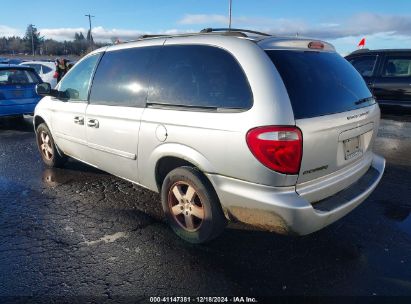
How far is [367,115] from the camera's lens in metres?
3.32

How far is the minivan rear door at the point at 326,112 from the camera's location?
270cm

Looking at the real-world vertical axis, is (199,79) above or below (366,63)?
below

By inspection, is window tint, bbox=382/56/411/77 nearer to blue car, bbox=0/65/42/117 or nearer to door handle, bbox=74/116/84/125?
door handle, bbox=74/116/84/125

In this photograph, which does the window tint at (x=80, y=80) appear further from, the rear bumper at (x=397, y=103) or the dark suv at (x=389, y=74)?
the rear bumper at (x=397, y=103)

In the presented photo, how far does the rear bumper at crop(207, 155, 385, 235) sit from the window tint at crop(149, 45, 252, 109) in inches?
25.0

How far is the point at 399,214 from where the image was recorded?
3.96 meters

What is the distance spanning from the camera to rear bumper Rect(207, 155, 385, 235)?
8.61 feet

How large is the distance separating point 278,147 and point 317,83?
0.75 metres

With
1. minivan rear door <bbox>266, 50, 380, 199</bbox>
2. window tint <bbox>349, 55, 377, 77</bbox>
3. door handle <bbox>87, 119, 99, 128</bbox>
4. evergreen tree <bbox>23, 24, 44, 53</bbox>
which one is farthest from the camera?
evergreen tree <bbox>23, 24, 44, 53</bbox>

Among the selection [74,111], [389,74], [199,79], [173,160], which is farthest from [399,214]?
[389,74]

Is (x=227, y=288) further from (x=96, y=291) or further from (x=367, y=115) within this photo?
(x=367, y=115)

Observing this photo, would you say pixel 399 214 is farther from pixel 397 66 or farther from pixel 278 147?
pixel 397 66

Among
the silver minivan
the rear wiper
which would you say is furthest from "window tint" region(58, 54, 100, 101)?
the rear wiper

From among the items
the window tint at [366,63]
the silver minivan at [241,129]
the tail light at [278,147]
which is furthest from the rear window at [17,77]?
the window tint at [366,63]
